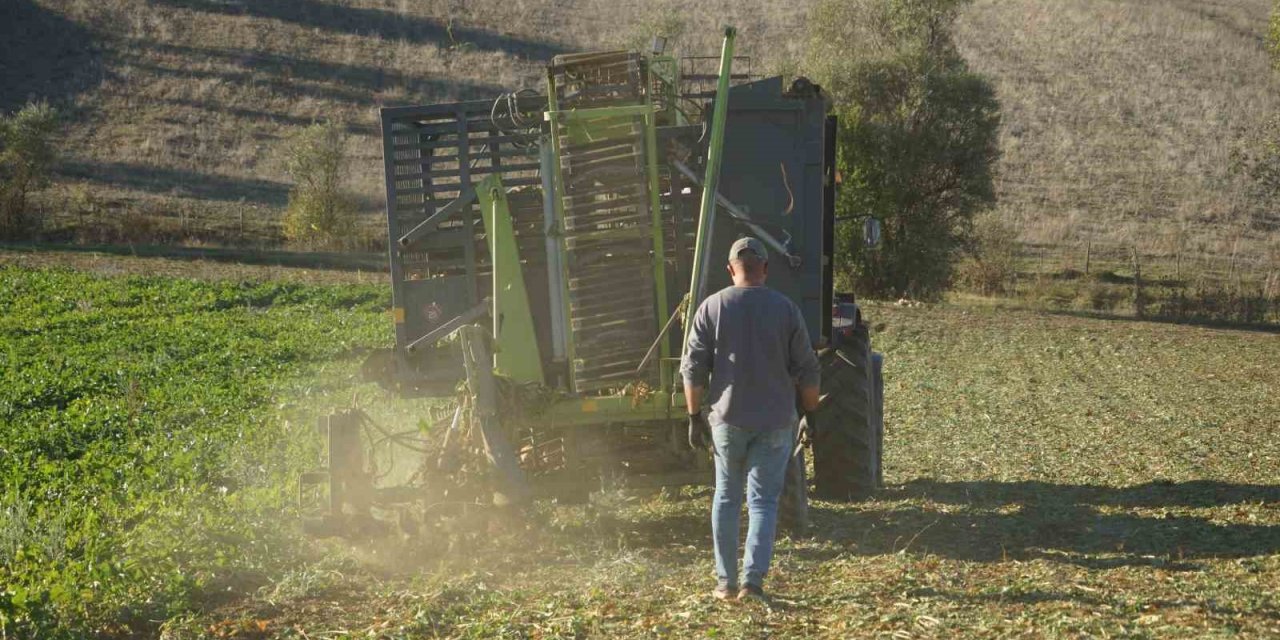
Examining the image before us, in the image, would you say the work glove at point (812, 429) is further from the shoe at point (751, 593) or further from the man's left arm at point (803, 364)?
the shoe at point (751, 593)

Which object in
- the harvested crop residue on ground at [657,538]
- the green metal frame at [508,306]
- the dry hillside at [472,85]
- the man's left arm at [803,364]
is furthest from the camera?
the dry hillside at [472,85]

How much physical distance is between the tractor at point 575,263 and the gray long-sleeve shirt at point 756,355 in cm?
142

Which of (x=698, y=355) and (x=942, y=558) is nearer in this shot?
(x=698, y=355)

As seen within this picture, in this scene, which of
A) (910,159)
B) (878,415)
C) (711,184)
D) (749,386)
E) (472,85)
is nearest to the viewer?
(749,386)

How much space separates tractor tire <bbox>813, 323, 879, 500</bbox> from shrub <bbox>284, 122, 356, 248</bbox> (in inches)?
1229

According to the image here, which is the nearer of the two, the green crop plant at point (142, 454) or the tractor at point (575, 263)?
the green crop plant at point (142, 454)

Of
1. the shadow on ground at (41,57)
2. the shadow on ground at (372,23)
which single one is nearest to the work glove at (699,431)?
the shadow on ground at (41,57)

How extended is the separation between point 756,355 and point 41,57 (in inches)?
2329

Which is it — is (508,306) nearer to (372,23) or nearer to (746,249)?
(746,249)

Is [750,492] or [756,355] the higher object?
[756,355]

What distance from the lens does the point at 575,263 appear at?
9438mm

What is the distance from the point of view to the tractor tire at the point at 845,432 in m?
10.7

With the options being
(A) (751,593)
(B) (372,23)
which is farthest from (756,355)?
(B) (372,23)

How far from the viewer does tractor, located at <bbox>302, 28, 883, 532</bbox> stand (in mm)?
9234
